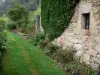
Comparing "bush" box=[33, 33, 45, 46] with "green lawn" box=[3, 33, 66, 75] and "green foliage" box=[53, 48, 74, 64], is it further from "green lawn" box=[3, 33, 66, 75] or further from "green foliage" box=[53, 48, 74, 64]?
"green foliage" box=[53, 48, 74, 64]

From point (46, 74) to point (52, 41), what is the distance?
4202 millimetres

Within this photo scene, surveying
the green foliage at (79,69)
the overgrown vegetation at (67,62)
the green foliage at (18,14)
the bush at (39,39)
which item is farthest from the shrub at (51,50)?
the green foliage at (18,14)

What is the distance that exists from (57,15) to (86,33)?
3047mm

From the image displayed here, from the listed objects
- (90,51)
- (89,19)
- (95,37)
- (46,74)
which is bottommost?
(46,74)

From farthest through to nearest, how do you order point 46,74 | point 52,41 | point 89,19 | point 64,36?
1. point 52,41
2. point 64,36
3. point 89,19
4. point 46,74

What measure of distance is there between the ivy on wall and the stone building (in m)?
0.34

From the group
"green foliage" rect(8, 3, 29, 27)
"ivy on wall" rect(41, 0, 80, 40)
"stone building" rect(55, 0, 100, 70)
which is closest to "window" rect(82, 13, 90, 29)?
"stone building" rect(55, 0, 100, 70)

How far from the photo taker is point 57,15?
10.8 metres

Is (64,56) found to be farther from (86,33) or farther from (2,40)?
(2,40)

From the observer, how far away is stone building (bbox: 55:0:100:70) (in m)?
7.47

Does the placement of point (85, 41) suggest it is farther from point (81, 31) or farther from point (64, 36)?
point (64, 36)

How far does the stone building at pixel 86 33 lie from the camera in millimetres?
7469

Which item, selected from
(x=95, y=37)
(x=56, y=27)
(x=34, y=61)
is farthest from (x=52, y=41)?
(x=95, y=37)

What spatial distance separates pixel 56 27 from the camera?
10.8m
